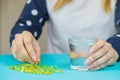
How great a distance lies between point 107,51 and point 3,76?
0.93 ft

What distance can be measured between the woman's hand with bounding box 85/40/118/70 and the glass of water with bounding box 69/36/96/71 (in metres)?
0.01

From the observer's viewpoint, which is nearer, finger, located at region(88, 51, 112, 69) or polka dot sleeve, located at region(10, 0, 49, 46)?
finger, located at region(88, 51, 112, 69)

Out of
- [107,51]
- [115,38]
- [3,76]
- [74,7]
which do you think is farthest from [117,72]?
[74,7]

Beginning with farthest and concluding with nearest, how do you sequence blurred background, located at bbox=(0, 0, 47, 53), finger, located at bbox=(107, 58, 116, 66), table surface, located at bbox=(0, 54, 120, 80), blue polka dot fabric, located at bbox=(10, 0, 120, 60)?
blurred background, located at bbox=(0, 0, 47, 53), blue polka dot fabric, located at bbox=(10, 0, 120, 60), finger, located at bbox=(107, 58, 116, 66), table surface, located at bbox=(0, 54, 120, 80)

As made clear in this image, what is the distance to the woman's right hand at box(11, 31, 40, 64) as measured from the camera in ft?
2.72

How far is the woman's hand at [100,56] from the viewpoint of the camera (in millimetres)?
768

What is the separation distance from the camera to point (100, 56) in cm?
78

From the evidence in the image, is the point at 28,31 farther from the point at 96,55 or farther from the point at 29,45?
the point at 96,55

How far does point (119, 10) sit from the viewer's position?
1.03 meters

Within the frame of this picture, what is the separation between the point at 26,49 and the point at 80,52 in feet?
0.53

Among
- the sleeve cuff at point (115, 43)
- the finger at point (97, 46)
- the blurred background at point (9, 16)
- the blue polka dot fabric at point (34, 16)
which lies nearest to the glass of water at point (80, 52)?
the finger at point (97, 46)

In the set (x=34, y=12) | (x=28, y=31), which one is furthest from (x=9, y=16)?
(x=28, y=31)

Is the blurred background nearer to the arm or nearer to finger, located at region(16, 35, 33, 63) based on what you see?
the arm

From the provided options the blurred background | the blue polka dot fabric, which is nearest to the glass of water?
the blue polka dot fabric
